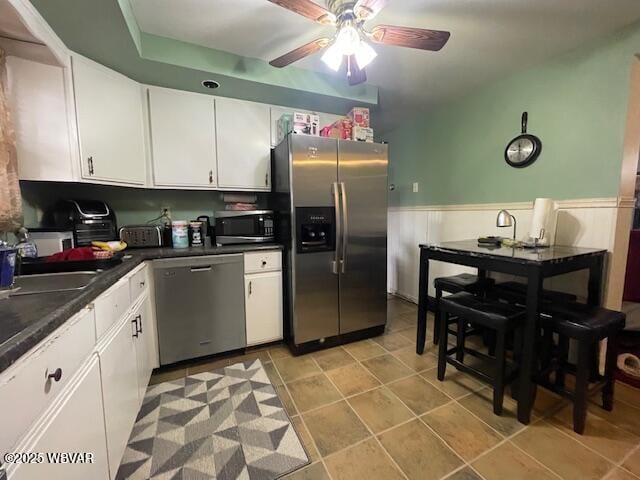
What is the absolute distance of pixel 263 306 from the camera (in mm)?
2197

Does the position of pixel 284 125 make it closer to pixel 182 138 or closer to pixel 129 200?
pixel 182 138

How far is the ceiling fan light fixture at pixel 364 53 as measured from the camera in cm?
147

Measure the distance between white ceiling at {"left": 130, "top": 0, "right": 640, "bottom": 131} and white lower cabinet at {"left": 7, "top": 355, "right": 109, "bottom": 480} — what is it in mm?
1895

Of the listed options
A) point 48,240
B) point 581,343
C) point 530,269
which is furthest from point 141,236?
point 581,343

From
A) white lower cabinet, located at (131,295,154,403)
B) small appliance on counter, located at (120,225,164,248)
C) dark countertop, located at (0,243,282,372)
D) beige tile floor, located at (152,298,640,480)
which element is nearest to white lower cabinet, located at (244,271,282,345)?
beige tile floor, located at (152,298,640,480)

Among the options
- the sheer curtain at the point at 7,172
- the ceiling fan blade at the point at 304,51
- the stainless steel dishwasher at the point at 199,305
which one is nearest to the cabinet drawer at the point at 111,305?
the stainless steel dishwasher at the point at 199,305

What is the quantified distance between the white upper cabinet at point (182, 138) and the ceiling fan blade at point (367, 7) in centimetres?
144

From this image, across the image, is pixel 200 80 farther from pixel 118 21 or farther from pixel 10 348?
pixel 10 348

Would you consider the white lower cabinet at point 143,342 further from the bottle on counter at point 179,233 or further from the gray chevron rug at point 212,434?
the bottle on counter at point 179,233

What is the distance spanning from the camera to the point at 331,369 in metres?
1.99

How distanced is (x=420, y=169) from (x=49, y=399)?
342 cm

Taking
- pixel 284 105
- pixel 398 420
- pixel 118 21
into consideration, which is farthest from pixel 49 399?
pixel 284 105

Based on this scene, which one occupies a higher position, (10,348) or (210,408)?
(10,348)

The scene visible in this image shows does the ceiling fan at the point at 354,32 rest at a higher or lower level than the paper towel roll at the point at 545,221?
higher
